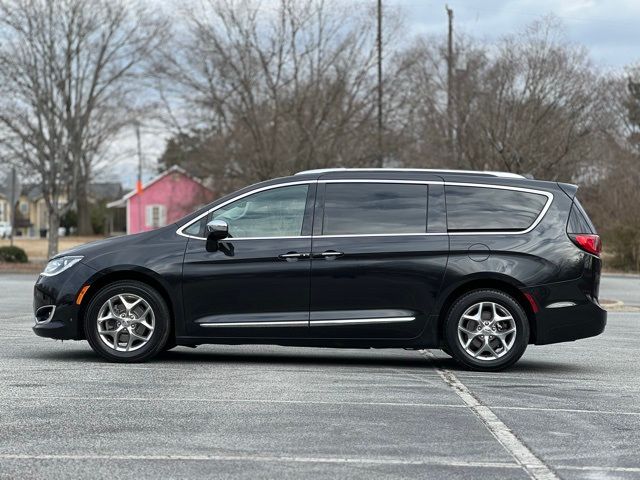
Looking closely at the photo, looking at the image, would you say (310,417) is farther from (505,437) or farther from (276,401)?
(505,437)

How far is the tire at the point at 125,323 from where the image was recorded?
9.84m

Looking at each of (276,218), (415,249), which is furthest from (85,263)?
(415,249)

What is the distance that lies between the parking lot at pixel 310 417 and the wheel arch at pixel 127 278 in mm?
437

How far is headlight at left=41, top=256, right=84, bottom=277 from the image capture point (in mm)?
10008

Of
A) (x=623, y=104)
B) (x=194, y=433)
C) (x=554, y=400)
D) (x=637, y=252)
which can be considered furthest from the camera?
(x=623, y=104)

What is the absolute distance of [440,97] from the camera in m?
41.9

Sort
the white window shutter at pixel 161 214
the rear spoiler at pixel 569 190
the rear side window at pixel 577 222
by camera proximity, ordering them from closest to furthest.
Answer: the rear side window at pixel 577 222 → the rear spoiler at pixel 569 190 → the white window shutter at pixel 161 214

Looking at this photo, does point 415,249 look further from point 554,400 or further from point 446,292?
point 554,400

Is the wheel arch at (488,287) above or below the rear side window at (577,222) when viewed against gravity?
below

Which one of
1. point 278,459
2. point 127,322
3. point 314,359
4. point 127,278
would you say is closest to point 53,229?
point 314,359

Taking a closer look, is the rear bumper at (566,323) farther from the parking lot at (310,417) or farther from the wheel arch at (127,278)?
the wheel arch at (127,278)

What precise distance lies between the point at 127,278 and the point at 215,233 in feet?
2.99

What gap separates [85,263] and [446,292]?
10.7ft

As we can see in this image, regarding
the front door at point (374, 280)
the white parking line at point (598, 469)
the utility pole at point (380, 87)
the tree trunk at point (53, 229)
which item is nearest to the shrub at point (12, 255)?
the tree trunk at point (53, 229)
